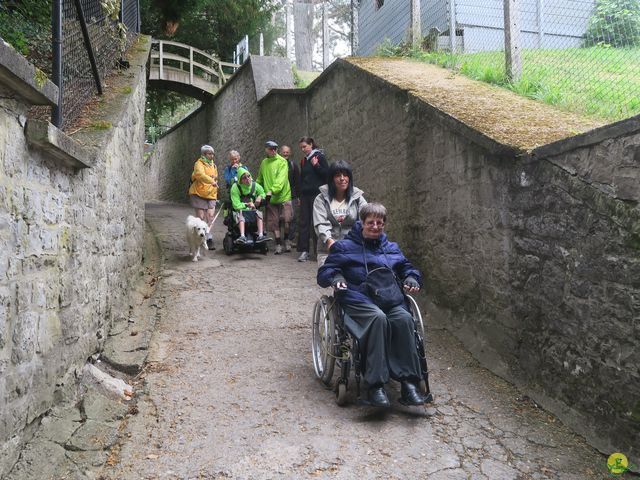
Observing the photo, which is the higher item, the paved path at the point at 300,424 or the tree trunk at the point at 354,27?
the tree trunk at the point at 354,27

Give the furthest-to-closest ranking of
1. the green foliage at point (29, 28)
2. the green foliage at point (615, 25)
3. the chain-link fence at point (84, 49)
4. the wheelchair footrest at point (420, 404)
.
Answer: the green foliage at point (615, 25) → the green foliage at point (29, 28) → the chain-link fence at point (84, 49) → the wheelchair footrest at point (420, 404)

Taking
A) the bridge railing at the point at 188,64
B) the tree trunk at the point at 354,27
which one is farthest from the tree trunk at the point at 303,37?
the tree trunk at the point at 354,27

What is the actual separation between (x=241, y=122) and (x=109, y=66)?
9.17 m

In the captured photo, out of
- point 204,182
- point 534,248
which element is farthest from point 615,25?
point 204,182

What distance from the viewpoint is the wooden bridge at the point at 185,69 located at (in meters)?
17.6

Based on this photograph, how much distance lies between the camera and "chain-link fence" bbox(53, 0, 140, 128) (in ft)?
13.4

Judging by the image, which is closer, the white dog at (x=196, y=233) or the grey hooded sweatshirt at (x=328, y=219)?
the grey hooded sweatshirt at (x=328, y=219)

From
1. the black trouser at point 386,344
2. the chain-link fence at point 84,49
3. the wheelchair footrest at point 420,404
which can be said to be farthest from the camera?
the chain-link fence at point 84,49

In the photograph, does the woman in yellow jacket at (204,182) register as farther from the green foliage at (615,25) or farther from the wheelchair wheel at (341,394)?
the green foliage at (615,25)

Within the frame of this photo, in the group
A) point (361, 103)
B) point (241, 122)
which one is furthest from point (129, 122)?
point (241, 122)

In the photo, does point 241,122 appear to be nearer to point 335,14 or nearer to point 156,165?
point 156,165

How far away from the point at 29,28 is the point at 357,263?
16.2 ft
